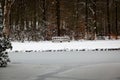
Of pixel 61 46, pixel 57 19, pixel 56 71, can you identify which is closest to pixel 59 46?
pixel 61 46

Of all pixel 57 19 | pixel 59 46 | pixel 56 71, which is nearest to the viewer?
pixel 56 71

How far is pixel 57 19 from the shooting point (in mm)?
42281

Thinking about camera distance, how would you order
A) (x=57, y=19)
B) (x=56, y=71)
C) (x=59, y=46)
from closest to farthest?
(x=56, y=71), (x=59, y=46), (x=57, y=19)

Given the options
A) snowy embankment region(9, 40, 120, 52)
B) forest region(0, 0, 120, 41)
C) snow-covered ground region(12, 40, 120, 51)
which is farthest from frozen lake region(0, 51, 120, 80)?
forest region(0, 0, 120, 41)

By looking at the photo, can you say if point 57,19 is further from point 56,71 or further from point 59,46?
point 56,71

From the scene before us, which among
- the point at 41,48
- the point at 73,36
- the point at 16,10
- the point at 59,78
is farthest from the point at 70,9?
the point at 59,78

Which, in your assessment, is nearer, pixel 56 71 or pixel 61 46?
pixel 56 71

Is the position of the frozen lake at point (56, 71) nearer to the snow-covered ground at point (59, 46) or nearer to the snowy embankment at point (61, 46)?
the snowy embankment at point (61, 46)

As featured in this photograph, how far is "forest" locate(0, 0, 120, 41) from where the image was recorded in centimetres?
4033

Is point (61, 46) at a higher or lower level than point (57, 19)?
lower

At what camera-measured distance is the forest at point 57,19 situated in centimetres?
4033

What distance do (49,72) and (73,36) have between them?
92.9 ft

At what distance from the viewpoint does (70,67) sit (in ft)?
59.8

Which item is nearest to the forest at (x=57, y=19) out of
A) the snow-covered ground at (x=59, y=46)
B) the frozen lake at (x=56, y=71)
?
the snow-covered ground at (x=59, y=46)
